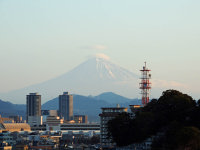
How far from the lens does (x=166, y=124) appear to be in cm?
11206

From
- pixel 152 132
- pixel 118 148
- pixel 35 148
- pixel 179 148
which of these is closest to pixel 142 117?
pixel 152 132

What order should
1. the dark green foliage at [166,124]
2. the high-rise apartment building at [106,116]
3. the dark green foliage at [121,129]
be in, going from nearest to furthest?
the dark green foliage at [166,124] < the dark green foliage at [121,129] < the high-rise apartment building at [106,116]

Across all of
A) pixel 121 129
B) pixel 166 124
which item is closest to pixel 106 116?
pixel 121 129

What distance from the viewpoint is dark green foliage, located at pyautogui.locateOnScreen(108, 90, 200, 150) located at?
324 ft

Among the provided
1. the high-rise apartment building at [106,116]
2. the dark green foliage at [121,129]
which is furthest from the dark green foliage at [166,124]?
the high-rise apartment building at [106,116]

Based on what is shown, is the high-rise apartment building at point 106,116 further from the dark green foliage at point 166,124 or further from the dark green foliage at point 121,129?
the dark green foliage at point 166,124

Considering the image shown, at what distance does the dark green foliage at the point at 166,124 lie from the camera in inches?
3883

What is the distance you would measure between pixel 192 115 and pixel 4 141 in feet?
223

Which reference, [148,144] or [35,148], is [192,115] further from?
[35,148]

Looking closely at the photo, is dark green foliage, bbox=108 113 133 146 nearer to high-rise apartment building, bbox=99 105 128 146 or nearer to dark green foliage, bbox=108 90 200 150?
dark green foliage, bbox=108 90 200 150

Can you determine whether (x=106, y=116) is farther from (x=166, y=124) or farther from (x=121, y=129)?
(x=166, y=124)

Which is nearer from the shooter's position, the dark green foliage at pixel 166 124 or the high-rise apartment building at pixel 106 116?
the dark green foliage at pixel 166 124

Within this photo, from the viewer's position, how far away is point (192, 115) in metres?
110

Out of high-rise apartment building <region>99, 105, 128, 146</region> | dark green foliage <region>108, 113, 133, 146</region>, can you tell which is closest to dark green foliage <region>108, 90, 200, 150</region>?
dark green foliage <region>108, 113, 133, 146</region>
